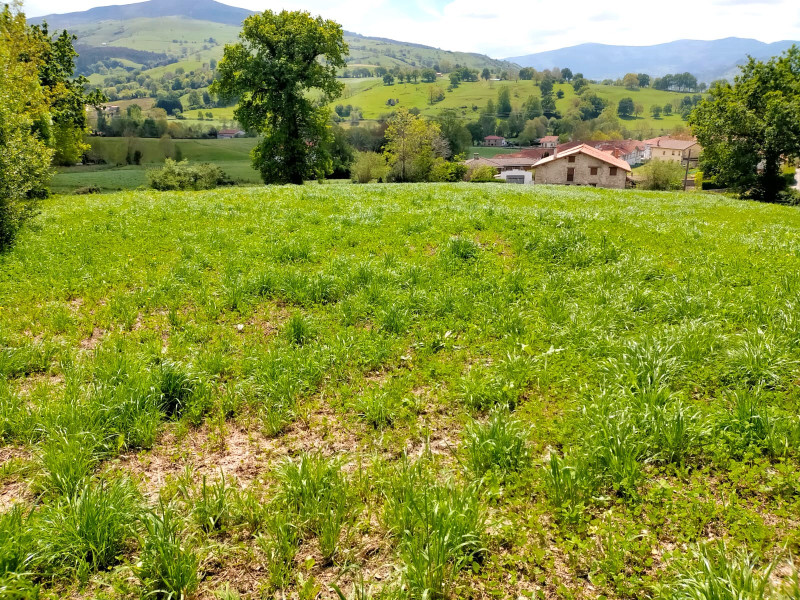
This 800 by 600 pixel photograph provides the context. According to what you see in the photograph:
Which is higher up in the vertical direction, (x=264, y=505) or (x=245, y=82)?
(x=245, y=82)

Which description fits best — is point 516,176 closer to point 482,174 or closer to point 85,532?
point 482,174

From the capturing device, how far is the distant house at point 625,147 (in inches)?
5901

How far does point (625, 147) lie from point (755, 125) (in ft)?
421

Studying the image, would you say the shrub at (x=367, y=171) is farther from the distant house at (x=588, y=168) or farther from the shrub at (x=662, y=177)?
the shrub at (x=662, y=177)

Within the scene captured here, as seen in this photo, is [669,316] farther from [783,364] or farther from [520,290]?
[520,290]

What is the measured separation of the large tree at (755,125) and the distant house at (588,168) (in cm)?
4096

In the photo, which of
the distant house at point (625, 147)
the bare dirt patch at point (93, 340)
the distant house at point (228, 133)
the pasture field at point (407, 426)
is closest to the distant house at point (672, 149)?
the distant house at point (625, 147)

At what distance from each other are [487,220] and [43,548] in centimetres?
1227

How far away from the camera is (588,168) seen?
93562mm

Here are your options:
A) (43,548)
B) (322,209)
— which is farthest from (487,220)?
(43,548)

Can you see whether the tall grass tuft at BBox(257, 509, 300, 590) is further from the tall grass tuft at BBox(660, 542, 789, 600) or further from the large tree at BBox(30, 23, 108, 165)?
the large tree at BBox(30, 23, 108, 165)

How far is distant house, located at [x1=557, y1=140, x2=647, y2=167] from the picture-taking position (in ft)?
492

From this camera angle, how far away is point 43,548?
11.3 feet

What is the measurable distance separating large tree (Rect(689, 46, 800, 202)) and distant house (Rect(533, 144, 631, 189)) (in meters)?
41.0
